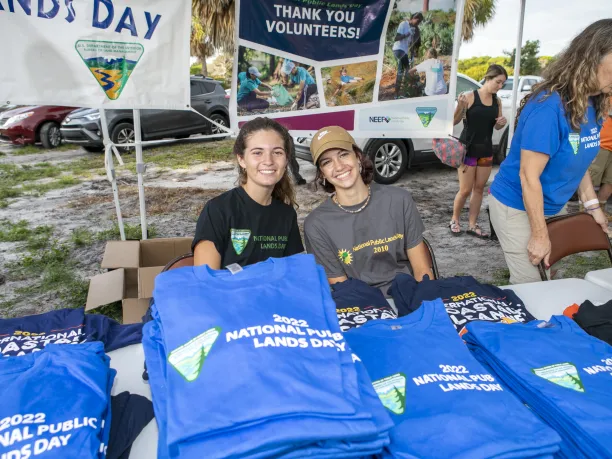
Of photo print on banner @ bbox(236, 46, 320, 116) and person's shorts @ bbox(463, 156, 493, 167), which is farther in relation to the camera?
person's shorts @ bbox(463, 156, 493, 167)

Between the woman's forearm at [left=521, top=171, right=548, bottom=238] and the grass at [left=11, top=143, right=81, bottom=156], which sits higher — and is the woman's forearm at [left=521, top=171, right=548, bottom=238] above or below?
above

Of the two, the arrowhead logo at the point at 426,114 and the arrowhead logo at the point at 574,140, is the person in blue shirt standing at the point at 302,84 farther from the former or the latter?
the arrowhead logo at the point at 574,140

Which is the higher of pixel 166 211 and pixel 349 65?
pixel 349 65

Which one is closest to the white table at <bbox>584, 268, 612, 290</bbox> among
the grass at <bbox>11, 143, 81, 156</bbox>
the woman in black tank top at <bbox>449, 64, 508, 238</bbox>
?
the woman in black tank top at <bbox>449, 64, 508, 238</bbox>

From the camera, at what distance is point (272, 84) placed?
10.00 ft

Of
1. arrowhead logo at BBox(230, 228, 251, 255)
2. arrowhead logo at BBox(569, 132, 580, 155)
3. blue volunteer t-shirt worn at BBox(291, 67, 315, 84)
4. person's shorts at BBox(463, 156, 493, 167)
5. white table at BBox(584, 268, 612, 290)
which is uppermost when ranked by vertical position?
blue volunteer t-shirt worn at BBox(291, 67, 315, 84)

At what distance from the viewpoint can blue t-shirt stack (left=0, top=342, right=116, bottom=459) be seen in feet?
2.76

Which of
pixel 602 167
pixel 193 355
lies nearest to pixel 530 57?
pixel 602 167

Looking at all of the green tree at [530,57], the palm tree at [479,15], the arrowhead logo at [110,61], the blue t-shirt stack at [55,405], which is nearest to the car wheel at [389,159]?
the arrowhead logo at [110,61]

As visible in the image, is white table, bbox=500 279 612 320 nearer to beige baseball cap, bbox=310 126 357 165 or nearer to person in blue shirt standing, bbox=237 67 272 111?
beige baseball cap, bbox=310 126 357 165

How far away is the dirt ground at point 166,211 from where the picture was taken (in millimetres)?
4008

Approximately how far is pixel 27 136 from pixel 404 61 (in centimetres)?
971

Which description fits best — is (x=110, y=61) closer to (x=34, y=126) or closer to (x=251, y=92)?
(x=251, y=92)

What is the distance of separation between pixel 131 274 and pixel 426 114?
2424mm
